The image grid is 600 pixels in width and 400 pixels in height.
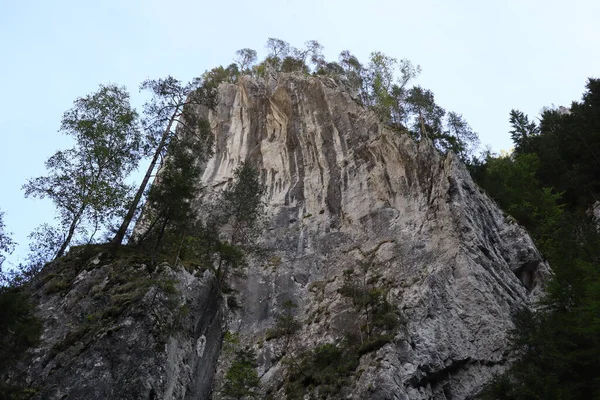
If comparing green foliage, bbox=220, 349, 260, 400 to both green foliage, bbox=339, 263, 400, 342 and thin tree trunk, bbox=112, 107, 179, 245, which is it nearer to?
green foliage, bbox=339, 263, 400, 342

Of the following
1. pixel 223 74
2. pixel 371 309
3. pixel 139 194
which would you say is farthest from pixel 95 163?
pixel 223 74

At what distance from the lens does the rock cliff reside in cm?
1455

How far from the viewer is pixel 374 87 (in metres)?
44.5

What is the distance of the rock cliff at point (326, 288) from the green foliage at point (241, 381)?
765 millimetres

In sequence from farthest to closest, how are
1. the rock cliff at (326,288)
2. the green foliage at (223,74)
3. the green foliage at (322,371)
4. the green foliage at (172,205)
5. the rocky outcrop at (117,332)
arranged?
the green foliage at (223,74), the green foliage at (322,371), the green foliage at (172,205), the rock cliff at (326,288), the rocky outcrop at (117,332)

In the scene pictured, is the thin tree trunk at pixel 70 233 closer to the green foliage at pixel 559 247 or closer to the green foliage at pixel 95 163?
the green foliage at pixel 95 163

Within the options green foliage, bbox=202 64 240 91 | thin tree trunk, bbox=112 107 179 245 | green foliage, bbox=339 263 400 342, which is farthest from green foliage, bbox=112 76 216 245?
green foliage, bbox=202 64 240 91

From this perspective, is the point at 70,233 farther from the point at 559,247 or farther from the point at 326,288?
the point at 559,247

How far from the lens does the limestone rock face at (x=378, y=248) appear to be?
20.8m

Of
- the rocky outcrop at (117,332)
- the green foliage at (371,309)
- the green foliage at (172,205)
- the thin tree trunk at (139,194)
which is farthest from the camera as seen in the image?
the green foliage at (371,309)

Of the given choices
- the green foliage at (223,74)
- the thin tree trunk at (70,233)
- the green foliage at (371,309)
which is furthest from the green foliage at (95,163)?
the green foliage at (223,74)

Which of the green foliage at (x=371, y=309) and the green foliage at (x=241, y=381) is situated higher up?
the green foliage at (x=371, y=309)

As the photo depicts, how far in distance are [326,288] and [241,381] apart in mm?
8127

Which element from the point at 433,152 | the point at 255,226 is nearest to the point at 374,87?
the point at 433,152
